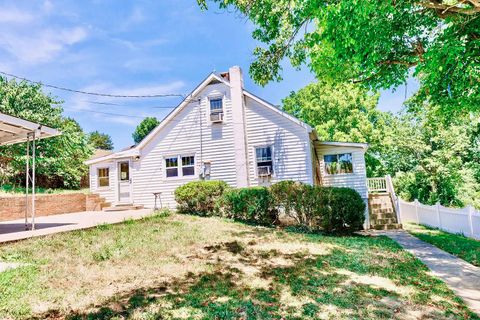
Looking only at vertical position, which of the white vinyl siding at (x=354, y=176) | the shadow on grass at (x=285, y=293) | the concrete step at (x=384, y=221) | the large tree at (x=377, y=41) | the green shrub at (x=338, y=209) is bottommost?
the concrete step at (x=384, y=221)

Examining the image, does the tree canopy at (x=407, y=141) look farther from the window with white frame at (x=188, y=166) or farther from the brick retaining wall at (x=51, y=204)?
the brick retaining wall at (x=51, y=204)

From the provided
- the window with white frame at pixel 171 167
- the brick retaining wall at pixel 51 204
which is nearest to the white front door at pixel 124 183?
the brick retaining wall at pixel 51 204

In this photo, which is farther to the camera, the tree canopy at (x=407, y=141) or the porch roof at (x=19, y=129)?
the tree canopy at (x=407, y=141)

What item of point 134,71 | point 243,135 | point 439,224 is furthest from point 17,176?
point 439,224

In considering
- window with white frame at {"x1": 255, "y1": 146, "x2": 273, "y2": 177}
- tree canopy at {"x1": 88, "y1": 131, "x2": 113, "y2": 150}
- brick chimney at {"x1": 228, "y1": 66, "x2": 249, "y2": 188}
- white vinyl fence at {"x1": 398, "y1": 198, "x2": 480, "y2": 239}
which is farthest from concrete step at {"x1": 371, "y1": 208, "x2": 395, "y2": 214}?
tree canopy at {"x1": 88, "y1": 131, "x2": 113, "y2": 150}

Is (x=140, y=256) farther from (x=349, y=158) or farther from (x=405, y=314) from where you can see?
(x=349, y=158)

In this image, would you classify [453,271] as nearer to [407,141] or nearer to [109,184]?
[109,184]

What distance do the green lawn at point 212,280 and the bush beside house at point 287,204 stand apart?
7.81 ft

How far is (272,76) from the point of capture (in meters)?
10.2

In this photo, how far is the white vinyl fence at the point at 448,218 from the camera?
10357mm

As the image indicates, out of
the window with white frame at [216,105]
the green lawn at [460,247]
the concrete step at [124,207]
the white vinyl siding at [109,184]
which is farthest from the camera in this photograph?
the white vinyl siding at [109,184]

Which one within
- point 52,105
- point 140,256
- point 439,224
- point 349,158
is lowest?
point 439,224

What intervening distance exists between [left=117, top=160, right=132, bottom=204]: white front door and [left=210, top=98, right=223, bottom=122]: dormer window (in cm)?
608

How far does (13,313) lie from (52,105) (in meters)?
24.0
